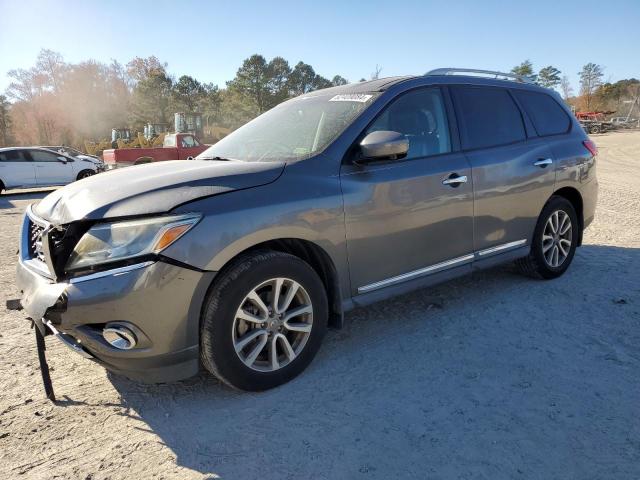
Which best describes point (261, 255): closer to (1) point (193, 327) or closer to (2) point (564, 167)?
(1) point (193, 327)

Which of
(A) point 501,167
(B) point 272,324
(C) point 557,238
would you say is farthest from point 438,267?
(C) point 557,238

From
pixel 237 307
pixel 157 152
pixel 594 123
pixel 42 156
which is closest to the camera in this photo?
pixel 237 307

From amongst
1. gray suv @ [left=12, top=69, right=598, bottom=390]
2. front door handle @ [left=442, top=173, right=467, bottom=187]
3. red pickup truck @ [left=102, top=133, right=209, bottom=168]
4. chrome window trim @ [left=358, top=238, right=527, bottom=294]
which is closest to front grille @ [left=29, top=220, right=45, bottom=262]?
gray suv @ [left=12, top=69, right=598, bottom=390]

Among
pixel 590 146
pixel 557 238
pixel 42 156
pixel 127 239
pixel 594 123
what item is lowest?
pixel 557 238

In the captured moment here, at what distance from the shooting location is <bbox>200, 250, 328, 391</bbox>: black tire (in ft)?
8.50

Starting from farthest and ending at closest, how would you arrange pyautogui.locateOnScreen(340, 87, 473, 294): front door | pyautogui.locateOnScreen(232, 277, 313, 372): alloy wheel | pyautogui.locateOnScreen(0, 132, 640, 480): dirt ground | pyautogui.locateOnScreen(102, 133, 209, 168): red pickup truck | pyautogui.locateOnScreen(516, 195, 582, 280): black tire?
pyautogui.locateOnScreen(102, 133, 209, 168): red pickup truck → pyautogui.locateOnScreen(516, 195, 582, 280): black tire → pyautogui.locateOnScreen(340, 87, 473, 294): front door → pyautogui.locateOnScreen(232, 277, 313, 372): alloy wheel → pyautogui.locateOnScreen(0, 132, 640, 480): dirt ground

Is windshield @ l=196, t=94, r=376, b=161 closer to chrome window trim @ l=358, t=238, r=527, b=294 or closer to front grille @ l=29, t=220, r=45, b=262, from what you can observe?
chrome window trim @ l=358, t=238, r=527, b=294

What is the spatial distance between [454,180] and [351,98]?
0.98 m

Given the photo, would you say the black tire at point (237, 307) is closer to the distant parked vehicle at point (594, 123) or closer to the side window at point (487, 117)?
the side window at point (487, 117)

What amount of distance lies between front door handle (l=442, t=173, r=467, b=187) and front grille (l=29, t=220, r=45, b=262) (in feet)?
8.81

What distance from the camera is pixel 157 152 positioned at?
18203mm

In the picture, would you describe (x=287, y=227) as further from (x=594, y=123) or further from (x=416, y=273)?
(x=594, y=123)

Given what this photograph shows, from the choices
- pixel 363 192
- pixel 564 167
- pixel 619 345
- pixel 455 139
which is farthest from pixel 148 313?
pixel 564 167

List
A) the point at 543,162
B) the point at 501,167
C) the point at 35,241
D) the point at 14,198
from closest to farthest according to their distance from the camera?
1. the point at 35,241
2. the point at 501,167
3. the point at 543,162
4. the point at 14,198
